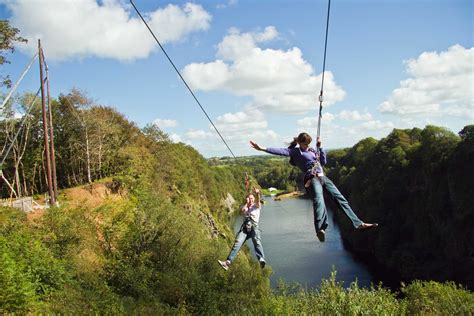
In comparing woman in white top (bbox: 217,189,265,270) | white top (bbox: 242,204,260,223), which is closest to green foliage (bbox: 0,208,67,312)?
woman in white top (bbox: 217,189,265,270)

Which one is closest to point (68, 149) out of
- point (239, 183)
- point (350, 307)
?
point (350, 307)

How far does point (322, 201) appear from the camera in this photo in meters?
7.41

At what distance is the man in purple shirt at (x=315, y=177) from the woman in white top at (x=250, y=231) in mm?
2368

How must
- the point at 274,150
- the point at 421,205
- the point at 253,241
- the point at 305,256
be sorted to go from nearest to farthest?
the point at 274,150, the point at 253,241, the point at 421,205, the point at 305,256

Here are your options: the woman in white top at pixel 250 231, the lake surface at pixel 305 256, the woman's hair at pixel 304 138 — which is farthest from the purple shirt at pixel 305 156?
the lake surface at pixel 305 256

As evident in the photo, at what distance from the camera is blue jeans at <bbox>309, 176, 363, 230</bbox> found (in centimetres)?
733

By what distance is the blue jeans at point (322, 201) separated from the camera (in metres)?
7.33

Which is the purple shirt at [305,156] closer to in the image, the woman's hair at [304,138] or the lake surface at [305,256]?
the woman's hair at [304,138]

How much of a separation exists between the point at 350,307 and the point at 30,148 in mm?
26345

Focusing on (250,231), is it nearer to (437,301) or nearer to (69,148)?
(437,301)

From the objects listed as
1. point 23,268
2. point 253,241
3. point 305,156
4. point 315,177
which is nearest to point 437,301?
point 253,241

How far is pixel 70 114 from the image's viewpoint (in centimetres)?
3139

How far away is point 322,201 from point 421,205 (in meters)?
42.9

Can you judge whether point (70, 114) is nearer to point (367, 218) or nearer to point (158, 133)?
point (158, 133)
